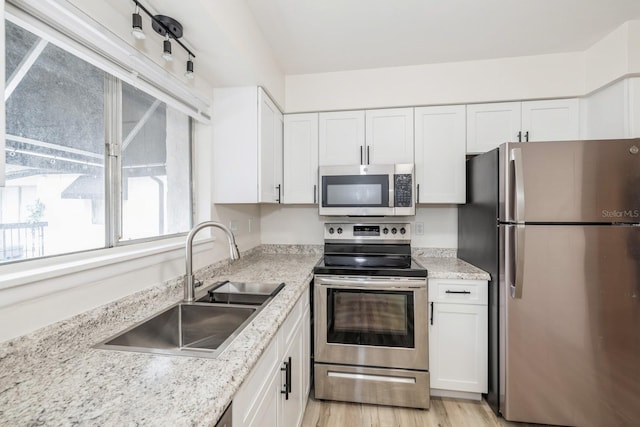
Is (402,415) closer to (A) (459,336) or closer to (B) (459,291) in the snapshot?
(A) (459,336)

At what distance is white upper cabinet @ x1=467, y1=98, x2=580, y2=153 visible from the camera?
2.13 meters

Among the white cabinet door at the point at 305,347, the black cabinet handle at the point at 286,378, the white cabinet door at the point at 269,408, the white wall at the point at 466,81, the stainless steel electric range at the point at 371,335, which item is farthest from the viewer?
the white wall at the point at 466,81

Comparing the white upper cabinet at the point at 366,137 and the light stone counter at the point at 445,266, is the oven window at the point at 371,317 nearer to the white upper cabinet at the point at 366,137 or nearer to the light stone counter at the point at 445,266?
the light stone counter at the point at 445,266

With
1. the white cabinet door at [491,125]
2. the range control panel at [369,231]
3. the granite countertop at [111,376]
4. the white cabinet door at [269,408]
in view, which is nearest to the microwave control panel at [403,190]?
the range control panel at [369,231]

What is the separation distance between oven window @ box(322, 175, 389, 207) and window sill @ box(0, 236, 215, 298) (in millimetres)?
1142

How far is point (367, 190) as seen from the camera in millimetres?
2223

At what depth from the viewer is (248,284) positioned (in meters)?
1.68

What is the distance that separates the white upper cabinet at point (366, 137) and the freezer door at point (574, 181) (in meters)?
0.82

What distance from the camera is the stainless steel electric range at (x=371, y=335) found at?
189cm

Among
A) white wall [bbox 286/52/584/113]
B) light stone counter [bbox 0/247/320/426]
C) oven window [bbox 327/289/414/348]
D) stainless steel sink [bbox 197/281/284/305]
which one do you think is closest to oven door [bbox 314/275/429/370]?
oven window [bbox 327/289/414/348]

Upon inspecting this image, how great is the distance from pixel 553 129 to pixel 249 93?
2271mm

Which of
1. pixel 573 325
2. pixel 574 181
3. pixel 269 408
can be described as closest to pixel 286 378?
pixel 269 408

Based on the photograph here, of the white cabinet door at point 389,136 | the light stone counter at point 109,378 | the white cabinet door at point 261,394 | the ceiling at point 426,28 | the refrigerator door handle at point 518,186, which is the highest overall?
the ceiling at point 426,28

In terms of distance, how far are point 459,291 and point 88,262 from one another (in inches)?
80.1
